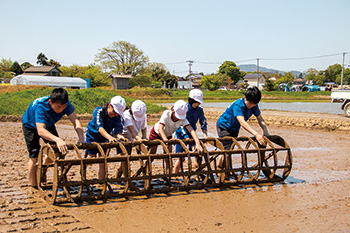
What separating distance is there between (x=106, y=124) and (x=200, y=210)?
2.14 meters

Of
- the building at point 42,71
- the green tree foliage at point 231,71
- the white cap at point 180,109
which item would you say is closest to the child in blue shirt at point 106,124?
the white cap at point 180,109

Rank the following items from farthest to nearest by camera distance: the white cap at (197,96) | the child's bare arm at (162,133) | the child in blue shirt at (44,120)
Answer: the white cap at (197,96), the child's bare arm at (162,133), the child in blue shirt at (44,120)

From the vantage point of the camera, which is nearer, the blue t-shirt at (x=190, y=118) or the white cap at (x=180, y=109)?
the white cap at (x=180, y=109)

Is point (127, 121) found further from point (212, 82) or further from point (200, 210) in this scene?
point (212, 82)

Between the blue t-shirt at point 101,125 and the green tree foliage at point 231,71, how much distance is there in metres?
Result: 104

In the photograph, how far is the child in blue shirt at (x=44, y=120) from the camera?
5.32 meters

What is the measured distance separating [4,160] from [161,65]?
251 ft

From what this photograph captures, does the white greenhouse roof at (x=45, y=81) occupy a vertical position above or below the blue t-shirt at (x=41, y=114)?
above

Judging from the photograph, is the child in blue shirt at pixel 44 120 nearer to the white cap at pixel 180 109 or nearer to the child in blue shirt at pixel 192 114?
the white cap at pixel 180 109

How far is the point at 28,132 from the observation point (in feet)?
18.8

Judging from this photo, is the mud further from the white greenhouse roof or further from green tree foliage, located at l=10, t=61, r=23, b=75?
green tree foliage, located at l=10, t=61, r=23, b=75

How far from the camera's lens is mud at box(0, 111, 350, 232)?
446 centimetres

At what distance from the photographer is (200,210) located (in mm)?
5133

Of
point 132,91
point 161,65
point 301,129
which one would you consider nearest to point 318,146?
point 301,129
